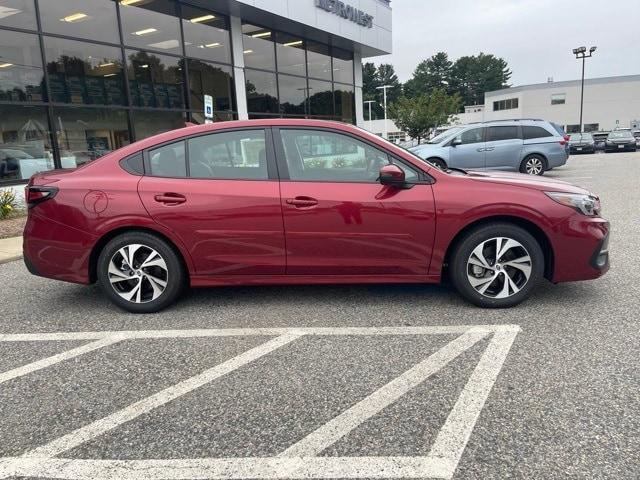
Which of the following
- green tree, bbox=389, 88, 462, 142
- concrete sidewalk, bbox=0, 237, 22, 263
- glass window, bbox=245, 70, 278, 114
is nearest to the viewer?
concrete sidewalk, bbox=0, 237, 22, 263

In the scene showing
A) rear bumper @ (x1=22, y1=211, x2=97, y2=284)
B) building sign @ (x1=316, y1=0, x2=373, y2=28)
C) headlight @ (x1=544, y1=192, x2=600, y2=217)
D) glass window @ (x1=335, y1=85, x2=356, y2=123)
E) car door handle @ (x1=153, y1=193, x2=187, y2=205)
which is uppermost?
building sign @ (x1=316, y1=0, x2=373, y2=28)

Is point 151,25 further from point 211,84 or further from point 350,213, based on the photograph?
point 350,213

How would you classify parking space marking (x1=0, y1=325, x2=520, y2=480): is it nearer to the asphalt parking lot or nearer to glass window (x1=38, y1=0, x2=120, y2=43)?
the asphalt parking lot

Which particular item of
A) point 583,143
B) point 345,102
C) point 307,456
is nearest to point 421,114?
point 583,143

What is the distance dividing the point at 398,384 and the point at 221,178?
7.25ft

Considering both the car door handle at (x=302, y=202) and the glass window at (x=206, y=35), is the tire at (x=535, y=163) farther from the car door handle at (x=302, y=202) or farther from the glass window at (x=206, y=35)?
the car door handle at (x=302, y=202)

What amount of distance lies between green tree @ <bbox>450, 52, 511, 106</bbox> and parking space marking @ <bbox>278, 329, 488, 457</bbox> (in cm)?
11943

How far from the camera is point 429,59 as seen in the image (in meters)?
121

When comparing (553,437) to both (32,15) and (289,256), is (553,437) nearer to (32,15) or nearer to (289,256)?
(289,256)

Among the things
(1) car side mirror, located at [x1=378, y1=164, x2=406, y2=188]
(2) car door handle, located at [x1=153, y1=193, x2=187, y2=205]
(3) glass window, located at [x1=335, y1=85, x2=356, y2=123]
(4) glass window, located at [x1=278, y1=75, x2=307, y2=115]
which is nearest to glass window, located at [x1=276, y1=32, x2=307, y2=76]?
(4) glass window, located at [x1=278, y1=75, x2=307, y2=115]

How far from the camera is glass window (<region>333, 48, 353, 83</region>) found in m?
20.0

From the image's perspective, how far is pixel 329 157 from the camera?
162 inches

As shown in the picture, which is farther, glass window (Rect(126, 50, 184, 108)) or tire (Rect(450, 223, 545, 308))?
glass window (Rect(126, 50, 184, 108))

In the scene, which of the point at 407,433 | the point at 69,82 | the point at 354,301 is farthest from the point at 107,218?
the point at 69,82
